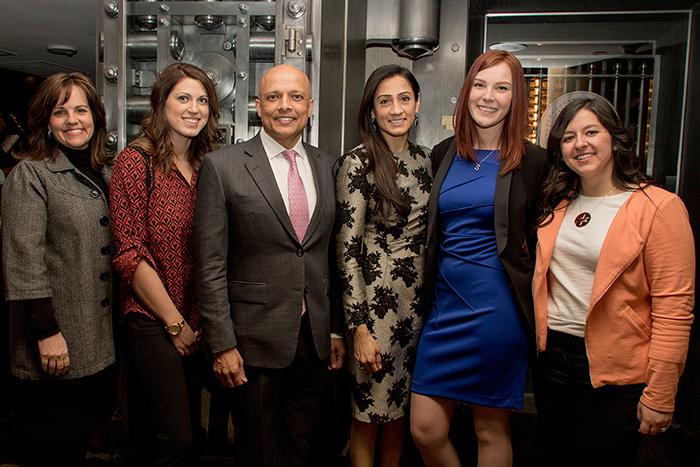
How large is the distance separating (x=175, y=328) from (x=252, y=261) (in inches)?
12.0

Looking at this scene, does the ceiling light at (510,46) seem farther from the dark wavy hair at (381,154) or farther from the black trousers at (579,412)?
the black trousers at (579,412)

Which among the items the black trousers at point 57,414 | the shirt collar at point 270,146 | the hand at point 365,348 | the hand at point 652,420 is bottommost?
the black trousers at point 57,414

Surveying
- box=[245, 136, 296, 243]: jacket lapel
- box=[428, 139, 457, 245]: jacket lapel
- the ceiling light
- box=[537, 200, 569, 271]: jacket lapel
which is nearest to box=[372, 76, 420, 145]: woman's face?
box=[428, 139, 457, 245]: jacket lapel

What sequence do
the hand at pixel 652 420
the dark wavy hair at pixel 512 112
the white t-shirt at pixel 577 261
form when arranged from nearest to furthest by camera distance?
the hand at pixel 652 420, the white t-shirt at pixel 577 261, the dark wavy hair at pixel 512 112

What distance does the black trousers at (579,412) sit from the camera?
1520mm

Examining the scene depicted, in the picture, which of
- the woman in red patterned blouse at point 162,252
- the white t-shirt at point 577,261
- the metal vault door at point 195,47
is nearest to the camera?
the white t-shirt at point 577,261

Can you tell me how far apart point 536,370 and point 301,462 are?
79 cm

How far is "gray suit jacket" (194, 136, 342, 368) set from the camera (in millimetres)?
1620

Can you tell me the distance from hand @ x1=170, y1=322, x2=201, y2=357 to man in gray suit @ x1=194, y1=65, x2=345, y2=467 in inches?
4.6

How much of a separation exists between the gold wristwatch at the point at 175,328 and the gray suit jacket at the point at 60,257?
0.86 feet

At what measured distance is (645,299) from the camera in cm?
154

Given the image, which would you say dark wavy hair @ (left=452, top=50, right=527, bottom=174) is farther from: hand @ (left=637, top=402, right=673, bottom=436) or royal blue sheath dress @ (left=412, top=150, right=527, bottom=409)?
hand @ (left=637, top=402, right=673, bottom=436)

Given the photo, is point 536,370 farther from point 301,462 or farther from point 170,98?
point 170,98

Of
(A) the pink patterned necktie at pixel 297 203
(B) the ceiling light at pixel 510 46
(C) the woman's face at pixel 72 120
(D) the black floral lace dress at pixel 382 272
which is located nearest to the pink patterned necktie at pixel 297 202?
(A) the pink patterned necktie at pixel 297 203
